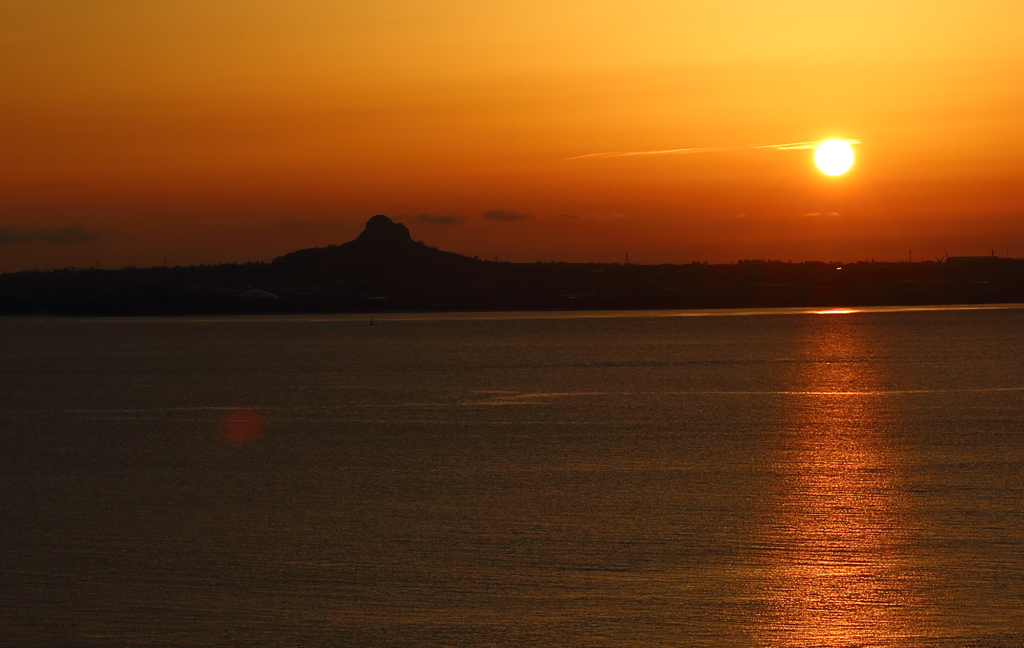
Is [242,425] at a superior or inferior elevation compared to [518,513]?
inferior

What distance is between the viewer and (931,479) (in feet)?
38.9

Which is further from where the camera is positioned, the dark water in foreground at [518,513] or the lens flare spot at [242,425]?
the lens flare spot at [242,425]

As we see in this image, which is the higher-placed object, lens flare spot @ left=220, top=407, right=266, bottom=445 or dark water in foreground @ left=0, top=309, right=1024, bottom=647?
dark water in foreground @ left=0, top=309, right=1024, bottom=647

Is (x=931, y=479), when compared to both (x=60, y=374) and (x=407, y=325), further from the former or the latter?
(x=407, y=325)

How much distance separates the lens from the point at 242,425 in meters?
17.6

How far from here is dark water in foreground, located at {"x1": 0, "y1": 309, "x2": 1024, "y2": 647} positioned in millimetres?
7090

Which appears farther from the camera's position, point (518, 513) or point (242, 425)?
point (242, 425)

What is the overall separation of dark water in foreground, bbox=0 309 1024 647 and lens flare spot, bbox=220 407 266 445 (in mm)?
110

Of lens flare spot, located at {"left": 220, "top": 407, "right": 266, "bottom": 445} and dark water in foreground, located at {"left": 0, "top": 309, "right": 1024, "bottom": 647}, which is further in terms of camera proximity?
lens flare spot, located at {"left": 220, "top": 407, "right": 266, "bottom": 445}

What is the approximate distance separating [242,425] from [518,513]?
830 centimetres

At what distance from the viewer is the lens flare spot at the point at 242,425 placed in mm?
16047

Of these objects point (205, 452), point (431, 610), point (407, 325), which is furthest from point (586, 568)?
point (407, 325)

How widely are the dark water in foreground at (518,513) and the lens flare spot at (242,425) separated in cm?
11

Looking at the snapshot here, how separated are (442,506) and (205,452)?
4.95 m
